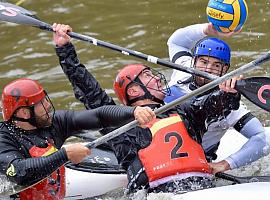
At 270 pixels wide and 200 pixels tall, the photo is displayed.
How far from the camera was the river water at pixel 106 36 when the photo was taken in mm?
8516

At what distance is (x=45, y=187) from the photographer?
4.77 meters

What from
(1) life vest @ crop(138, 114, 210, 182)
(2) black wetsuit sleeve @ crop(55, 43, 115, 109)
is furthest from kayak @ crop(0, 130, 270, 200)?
(2) black wetsuit sleeve @ crop(55, 43, 115, 109)

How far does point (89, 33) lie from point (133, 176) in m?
5.00

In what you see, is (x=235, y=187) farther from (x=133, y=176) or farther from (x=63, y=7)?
(x=63, y=7)

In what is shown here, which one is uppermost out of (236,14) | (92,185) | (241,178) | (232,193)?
(236,14)

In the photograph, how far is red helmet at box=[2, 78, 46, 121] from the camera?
4.71 meters

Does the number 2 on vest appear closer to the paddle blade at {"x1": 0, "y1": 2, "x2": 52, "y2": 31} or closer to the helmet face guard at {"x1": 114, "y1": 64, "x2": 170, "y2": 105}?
the helmet face guard at {"x1": 114, "y1": 64, "x2": 170, "y2": 105}

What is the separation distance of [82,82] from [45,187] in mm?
814

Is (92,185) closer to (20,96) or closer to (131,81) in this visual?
(131,81)

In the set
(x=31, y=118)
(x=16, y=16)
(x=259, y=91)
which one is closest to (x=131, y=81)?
(x=31, y=118)

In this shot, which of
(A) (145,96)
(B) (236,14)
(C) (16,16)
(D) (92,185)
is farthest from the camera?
(C) (16,16)

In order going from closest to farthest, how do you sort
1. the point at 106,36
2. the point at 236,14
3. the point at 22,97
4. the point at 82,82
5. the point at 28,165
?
1. the point at 28,165
2. the point at 22,97
3. the point at 82,82
4. the point at 236,14
5. the point at 106,36

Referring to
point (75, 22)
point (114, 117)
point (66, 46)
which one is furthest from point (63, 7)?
point (114, 117)

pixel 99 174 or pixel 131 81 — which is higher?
pixel 131 81
